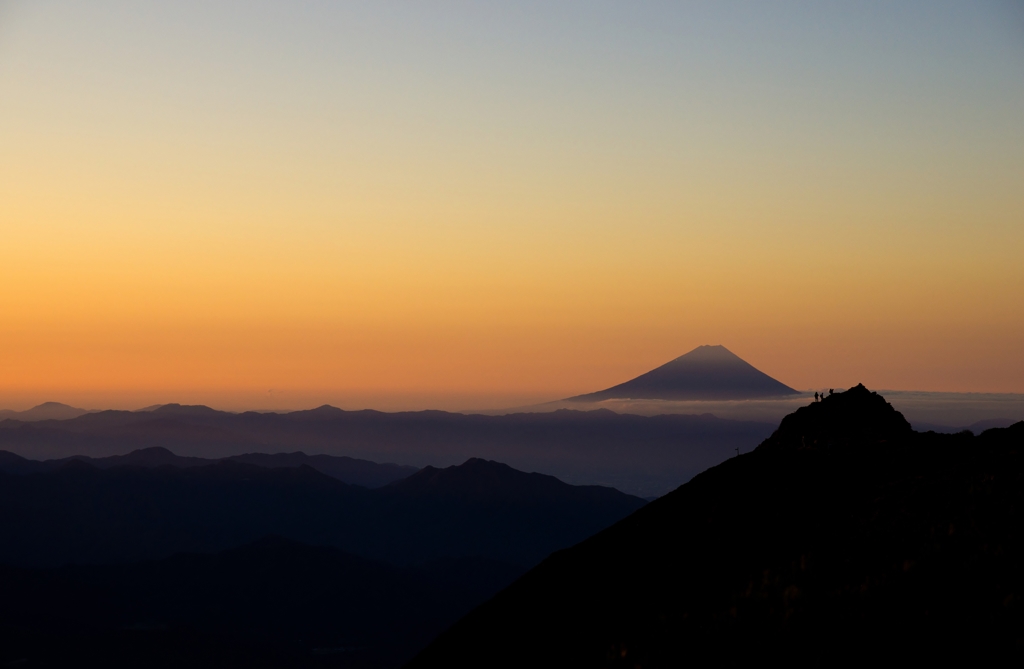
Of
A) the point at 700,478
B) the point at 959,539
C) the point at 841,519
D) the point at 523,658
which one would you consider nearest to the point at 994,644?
the point at 959,539

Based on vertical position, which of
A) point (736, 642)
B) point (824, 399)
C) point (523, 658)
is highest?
point (824, 399)

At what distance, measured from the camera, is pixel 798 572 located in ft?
85.5

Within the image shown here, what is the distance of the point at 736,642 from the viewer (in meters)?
24.2

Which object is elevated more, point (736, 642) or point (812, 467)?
point (812, 467)

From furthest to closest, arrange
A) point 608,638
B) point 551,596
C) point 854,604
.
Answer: point 551,596, point 608,638, point 854,604

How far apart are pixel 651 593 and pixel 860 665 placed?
969 cm

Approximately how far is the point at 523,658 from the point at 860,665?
12.4 metres

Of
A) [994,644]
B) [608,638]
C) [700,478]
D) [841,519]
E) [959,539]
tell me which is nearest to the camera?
[994,644]

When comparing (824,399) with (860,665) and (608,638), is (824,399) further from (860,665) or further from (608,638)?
(860,665)

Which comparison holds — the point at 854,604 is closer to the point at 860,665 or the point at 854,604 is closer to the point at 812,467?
the point at 860,665

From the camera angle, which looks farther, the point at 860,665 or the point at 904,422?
the point at 904,422

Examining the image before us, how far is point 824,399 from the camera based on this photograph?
54.5m

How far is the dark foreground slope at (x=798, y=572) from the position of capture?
22859 millimetres

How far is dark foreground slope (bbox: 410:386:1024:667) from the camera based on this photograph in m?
22.9
